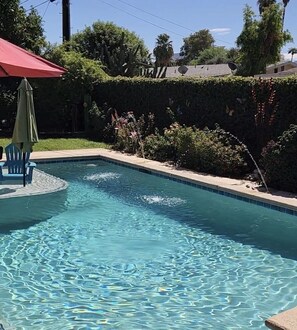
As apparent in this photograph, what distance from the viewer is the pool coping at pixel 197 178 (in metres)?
9.45

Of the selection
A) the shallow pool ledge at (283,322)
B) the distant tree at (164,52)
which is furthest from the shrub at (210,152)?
the distant tree at (164,52)

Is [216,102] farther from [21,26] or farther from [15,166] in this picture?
[21,26]

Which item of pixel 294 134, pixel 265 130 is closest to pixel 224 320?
pixel 294 134

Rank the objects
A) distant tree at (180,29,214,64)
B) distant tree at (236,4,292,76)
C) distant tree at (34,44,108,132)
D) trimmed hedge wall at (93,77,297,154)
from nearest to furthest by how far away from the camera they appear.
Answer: trimmed hedge wall at (93,77,297,154), distant tree at (34,44,108,132), distant tree at (236,4,292,76), distant tree at (180,29,214,64)

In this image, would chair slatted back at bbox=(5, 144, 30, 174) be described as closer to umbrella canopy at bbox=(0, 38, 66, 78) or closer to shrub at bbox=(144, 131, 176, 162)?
umbrella canopy at bbox=(0, 38, 66, 78)

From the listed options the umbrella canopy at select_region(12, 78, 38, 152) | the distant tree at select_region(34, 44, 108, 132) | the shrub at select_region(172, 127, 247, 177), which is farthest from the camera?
the distant tree at select_region(34, 44, 108, 132)

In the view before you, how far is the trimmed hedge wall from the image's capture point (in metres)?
12.1

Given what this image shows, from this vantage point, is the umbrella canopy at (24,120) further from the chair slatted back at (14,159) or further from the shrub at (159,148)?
the shrub at (159,148)

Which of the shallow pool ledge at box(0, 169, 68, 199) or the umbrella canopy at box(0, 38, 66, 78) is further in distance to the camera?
the shallow pool ledge at box(0, 169, 68, 199)

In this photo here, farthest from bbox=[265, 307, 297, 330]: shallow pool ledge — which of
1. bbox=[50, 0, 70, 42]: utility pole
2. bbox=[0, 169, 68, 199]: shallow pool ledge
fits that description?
bbox=[50, 0, 70, 42]: utility pole

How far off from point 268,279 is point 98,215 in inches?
157

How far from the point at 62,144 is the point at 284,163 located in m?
9.91

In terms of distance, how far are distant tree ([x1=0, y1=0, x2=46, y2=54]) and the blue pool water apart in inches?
500

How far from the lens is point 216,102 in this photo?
566 inches
